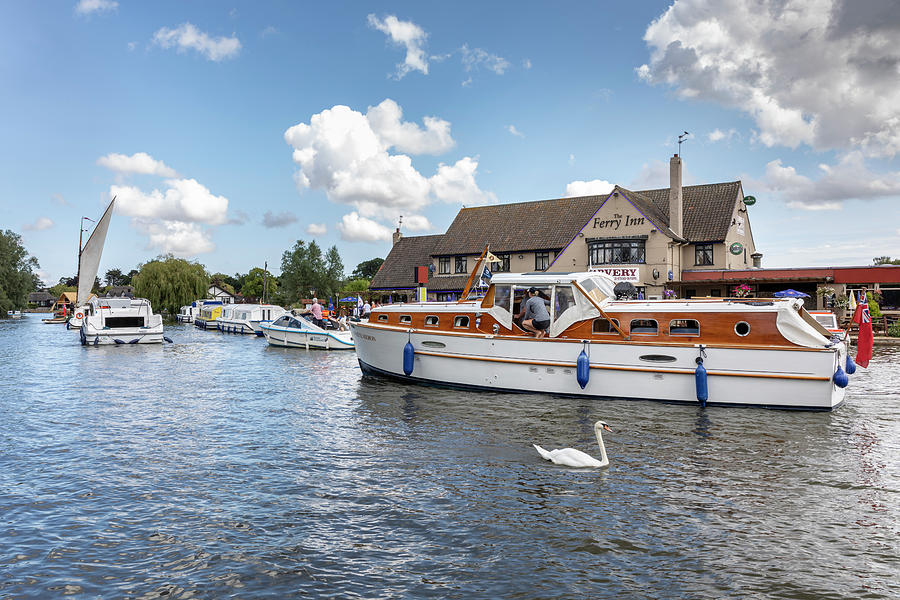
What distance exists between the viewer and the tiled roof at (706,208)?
1640 inches

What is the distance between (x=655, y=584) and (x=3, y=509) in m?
8.26

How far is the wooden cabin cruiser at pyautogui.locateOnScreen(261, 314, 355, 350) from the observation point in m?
32.4

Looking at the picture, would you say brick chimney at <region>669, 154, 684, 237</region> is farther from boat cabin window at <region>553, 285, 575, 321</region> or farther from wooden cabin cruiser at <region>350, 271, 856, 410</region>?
boat cabin window at <region>553, 285, 575, 321</region>

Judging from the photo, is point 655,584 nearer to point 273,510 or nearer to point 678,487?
point 678,487

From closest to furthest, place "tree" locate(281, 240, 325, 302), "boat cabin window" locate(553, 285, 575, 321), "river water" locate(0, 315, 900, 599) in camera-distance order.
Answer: "river water" locate(0, 315, 900, 599)
"boat cabin window" locate(553, 285, 575, 321)
"tree" locate(281, 240, 325, 302)

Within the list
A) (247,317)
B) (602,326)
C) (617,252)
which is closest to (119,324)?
(247,317)

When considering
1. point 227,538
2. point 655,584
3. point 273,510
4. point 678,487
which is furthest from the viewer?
point 678,487

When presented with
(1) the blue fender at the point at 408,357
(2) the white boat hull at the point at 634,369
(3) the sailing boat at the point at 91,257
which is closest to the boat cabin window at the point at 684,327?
(2) the white boat hull at the point at 634,369

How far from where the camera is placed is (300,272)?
3738 inches

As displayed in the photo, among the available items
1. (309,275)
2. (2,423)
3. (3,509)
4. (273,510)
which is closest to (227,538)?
(273,510)

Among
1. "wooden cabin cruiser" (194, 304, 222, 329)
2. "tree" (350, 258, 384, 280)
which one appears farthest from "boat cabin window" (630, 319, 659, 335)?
"tree" (350, 258, 384, 280)

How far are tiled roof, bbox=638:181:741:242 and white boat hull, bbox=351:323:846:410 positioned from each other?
92.1 ft

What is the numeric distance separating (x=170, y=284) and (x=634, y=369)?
6393cm

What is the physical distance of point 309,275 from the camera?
312ft
